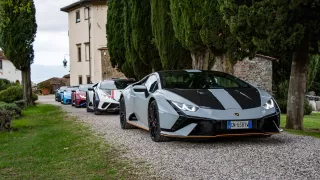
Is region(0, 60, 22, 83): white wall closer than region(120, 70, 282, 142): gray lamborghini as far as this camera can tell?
No

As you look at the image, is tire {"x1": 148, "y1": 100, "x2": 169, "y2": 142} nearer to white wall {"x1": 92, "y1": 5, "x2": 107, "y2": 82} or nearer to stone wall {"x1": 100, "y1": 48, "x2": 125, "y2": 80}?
stone wall {"x1": 100, "y1": 48, "x2": 125, "y2": 80}

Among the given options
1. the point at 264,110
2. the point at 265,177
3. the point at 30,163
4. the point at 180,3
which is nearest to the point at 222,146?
the point at 264,110

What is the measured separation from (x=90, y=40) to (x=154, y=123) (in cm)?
3425

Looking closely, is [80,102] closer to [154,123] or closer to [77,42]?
[154,123]

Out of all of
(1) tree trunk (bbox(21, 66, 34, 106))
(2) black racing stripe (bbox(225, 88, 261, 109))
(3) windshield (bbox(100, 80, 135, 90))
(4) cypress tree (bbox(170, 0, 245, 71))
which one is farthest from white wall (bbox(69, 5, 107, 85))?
(2) black racing stripe (bbox(225, 88, 261, 109))

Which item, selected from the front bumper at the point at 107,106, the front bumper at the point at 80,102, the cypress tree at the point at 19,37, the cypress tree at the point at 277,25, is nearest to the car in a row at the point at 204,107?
the cypress tree at the point at 277,25

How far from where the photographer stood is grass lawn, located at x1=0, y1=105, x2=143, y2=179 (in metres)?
5.54

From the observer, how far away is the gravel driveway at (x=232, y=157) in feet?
16.6

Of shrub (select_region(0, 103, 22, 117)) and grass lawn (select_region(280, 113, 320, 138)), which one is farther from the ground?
shrub (select_region(0, 103, 22, 117))

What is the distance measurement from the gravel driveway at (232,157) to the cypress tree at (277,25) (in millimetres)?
2604

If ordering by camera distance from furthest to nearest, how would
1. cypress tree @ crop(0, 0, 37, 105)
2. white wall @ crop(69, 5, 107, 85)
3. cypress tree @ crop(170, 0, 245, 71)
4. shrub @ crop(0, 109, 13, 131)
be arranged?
white wall @ crop(69, 5, 107, 85), cypress tree @ crop(0, 0, 37, 105), cypress tree @ crop(170, 0, 245, 71), shrub @ crop(0, 109, 13, 131)

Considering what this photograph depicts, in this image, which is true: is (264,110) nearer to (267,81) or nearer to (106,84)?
(106,84)

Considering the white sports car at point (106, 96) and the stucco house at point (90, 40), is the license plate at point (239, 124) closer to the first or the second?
the white sports car at point (106, 96)

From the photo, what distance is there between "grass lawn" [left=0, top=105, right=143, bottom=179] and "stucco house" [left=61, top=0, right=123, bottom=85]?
29.9 meters
